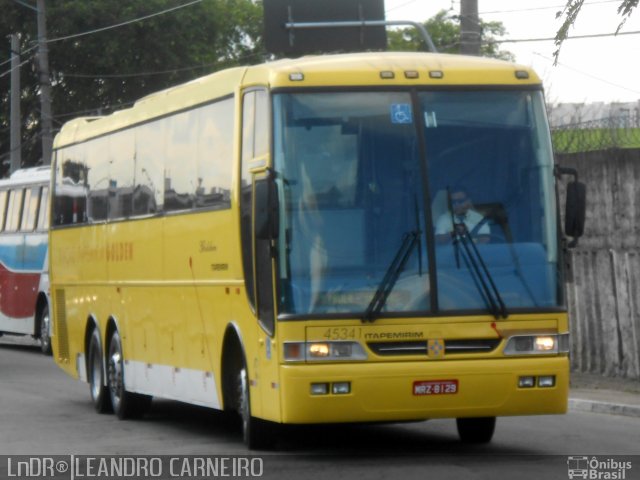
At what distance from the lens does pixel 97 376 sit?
18.5 meters

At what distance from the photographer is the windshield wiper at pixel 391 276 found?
1214cm

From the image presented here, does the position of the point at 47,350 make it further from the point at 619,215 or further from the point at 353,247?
the point at 353,247

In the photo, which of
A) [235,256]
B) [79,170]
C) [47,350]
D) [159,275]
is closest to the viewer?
[235,256]

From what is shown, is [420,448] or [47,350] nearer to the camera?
[420,448]

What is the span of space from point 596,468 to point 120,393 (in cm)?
709

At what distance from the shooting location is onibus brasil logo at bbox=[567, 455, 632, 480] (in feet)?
37.3

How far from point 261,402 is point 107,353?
5.73m

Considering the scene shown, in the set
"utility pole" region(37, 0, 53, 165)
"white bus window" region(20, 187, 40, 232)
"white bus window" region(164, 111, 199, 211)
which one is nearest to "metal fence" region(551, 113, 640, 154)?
"white bus window" region(164, 111, 199, 211)

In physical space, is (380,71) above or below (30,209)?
above

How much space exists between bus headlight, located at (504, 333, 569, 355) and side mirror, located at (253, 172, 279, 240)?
200 cm

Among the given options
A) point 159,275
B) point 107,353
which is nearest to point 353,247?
point 159,275

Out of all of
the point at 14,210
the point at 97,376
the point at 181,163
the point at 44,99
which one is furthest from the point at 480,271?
the point at 44,99

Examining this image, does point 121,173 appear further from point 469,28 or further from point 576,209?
A: point 576,209

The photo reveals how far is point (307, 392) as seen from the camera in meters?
12.0
